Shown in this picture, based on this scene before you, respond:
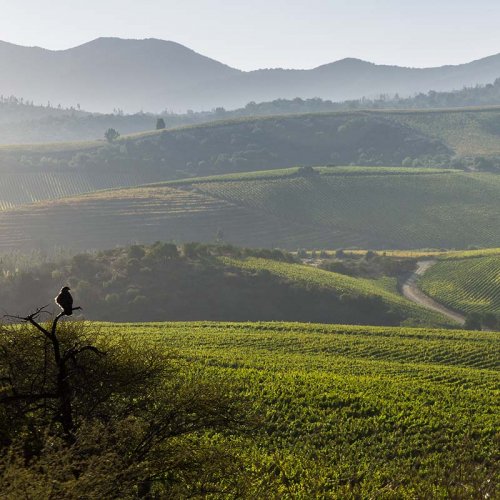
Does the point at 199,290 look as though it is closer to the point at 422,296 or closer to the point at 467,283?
the point at 422,296

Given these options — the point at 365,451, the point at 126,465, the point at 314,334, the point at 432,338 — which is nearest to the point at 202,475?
the point at 126,465

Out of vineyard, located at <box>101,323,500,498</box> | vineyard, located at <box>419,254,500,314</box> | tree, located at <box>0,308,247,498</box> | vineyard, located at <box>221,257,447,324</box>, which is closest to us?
tree, located at <box>0,308,247,498</box>

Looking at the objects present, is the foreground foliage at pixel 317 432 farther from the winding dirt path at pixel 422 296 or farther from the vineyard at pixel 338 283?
the winding dirt path at pixel 422 296

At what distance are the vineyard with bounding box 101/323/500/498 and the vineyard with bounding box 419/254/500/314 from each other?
5407 centimetres

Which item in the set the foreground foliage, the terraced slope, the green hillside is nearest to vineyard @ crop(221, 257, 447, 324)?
the green hillside

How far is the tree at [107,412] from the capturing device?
13516 millimetres

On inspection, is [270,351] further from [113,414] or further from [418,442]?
[113,414]

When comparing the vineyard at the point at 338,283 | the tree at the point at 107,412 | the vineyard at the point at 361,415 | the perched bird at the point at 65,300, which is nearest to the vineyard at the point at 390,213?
the vineyard at the point at 338,283

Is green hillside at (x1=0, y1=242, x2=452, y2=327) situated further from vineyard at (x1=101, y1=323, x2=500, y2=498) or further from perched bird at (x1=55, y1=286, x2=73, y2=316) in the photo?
perched bird at (x1=55, y1=286, x2=73, y2=316)

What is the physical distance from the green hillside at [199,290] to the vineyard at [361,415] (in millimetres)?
45921

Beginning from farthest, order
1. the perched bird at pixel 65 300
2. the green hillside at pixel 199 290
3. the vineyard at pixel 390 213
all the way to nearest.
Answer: the vineyard at pixel 390 213
the green hillside at pixel 199 290
the perched bird at pixel 65 300

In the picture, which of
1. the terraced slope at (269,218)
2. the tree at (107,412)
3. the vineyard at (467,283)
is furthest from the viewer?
the terraced slope at (269,218)

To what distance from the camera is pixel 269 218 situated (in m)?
181

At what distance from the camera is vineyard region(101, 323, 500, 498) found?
21.7 metres
